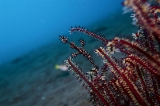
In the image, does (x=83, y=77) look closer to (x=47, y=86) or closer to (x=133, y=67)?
(x=133, y=67)

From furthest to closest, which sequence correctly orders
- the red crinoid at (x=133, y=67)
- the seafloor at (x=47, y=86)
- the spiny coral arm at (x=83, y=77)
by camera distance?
the seafloor at (x=47, y=86), the spiny coral arm at (x=83, y=77), the red crinoid at (x=133, y=67)

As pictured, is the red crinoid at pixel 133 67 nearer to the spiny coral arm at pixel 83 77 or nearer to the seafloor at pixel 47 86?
the spiny coral arm at pixel 83 77

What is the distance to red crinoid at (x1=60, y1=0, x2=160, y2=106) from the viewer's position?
1.46 meters

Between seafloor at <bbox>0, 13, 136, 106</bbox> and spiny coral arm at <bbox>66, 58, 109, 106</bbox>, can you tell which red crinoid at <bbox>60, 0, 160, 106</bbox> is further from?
seafloor at <bbox>0, 13, 136, 106</bbox>

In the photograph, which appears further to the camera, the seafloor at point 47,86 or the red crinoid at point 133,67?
the seafloor at point 47,86

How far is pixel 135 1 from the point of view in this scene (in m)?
1.33

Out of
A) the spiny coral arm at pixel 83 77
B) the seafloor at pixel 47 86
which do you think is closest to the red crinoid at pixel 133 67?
the spiny coral arm at pixel 83 77

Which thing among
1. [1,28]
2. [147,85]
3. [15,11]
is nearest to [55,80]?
[147,85]

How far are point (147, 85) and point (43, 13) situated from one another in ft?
526

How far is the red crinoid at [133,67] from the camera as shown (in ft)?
4.77

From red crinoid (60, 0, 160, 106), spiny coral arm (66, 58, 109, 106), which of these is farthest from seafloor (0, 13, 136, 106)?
spiny coral arm (66, 58, 109, 106)

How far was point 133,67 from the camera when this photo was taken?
2.10 m

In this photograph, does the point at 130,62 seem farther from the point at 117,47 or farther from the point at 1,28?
the point at 1,28

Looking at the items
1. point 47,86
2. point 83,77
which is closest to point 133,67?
point 83,77
